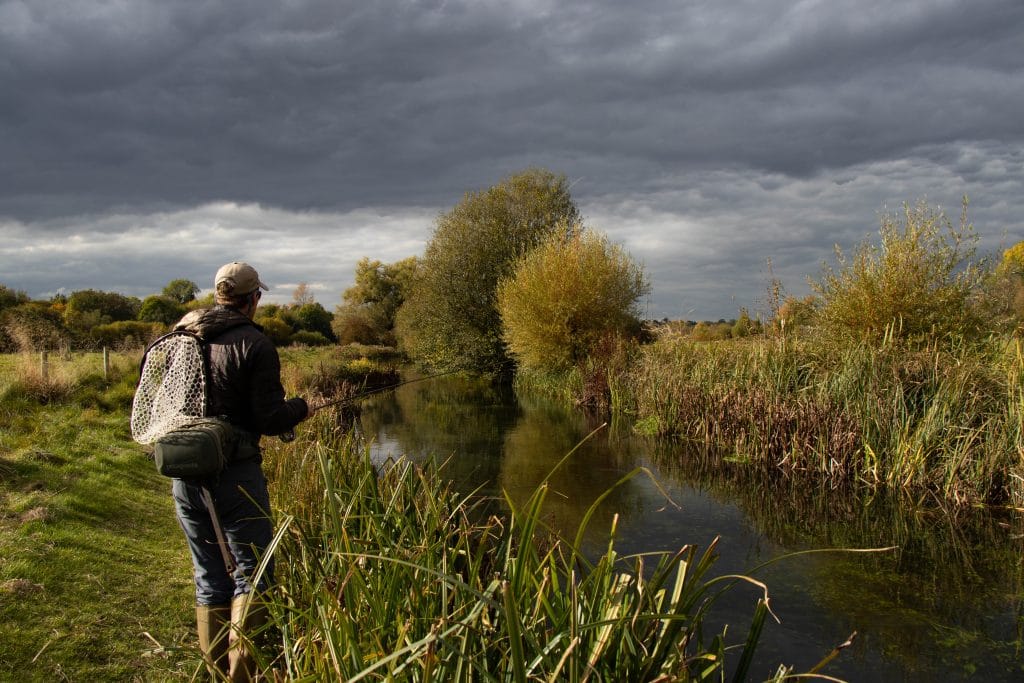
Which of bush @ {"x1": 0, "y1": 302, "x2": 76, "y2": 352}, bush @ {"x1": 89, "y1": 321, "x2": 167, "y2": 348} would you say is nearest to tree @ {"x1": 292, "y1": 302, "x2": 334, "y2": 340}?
bush @ {"x1": 89, "y1": 321, "x2": 167, "y2": 348}

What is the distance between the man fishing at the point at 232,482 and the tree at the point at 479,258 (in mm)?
24863

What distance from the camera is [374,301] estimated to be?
5500 cm

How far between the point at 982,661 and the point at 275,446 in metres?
7.63

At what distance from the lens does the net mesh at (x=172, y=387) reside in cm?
312

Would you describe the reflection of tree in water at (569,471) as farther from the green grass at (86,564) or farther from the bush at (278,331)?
the bush at (278,331)

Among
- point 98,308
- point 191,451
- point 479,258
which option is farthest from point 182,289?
point 191,451

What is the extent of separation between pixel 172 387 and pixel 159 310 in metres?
36.1

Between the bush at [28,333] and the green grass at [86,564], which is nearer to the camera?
the green grass at [86,564]

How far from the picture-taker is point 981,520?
307 inches

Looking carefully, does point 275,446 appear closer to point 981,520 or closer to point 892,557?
point 892,557

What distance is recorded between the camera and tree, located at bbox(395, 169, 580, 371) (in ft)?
95.6

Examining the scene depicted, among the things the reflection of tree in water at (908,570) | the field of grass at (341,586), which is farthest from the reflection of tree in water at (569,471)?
the reflection of tree in water at (908,570)

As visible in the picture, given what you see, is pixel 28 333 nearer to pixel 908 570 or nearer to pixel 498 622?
pixel 498 622

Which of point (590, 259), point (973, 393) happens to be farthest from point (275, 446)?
point (590, 259)
